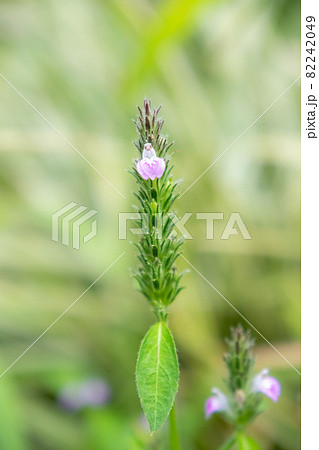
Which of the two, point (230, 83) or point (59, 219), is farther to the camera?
point (230, 83)

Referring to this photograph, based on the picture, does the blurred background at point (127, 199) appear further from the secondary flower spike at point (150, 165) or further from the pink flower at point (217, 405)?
the secondary flower spike at point (150, 165)

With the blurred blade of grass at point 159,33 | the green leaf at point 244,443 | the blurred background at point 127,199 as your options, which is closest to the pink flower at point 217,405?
the green leaf at point 244,443

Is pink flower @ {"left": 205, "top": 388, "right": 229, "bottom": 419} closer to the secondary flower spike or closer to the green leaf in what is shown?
the green leaf

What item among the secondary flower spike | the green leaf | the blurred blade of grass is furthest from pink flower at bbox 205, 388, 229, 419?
the blurred blade of grass

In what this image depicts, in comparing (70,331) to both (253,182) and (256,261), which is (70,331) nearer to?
(256,261)

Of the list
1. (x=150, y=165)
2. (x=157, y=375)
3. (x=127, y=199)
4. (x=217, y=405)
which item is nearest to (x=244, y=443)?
(x=217, y=405)

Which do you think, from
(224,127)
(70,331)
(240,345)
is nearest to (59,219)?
(70,331)
